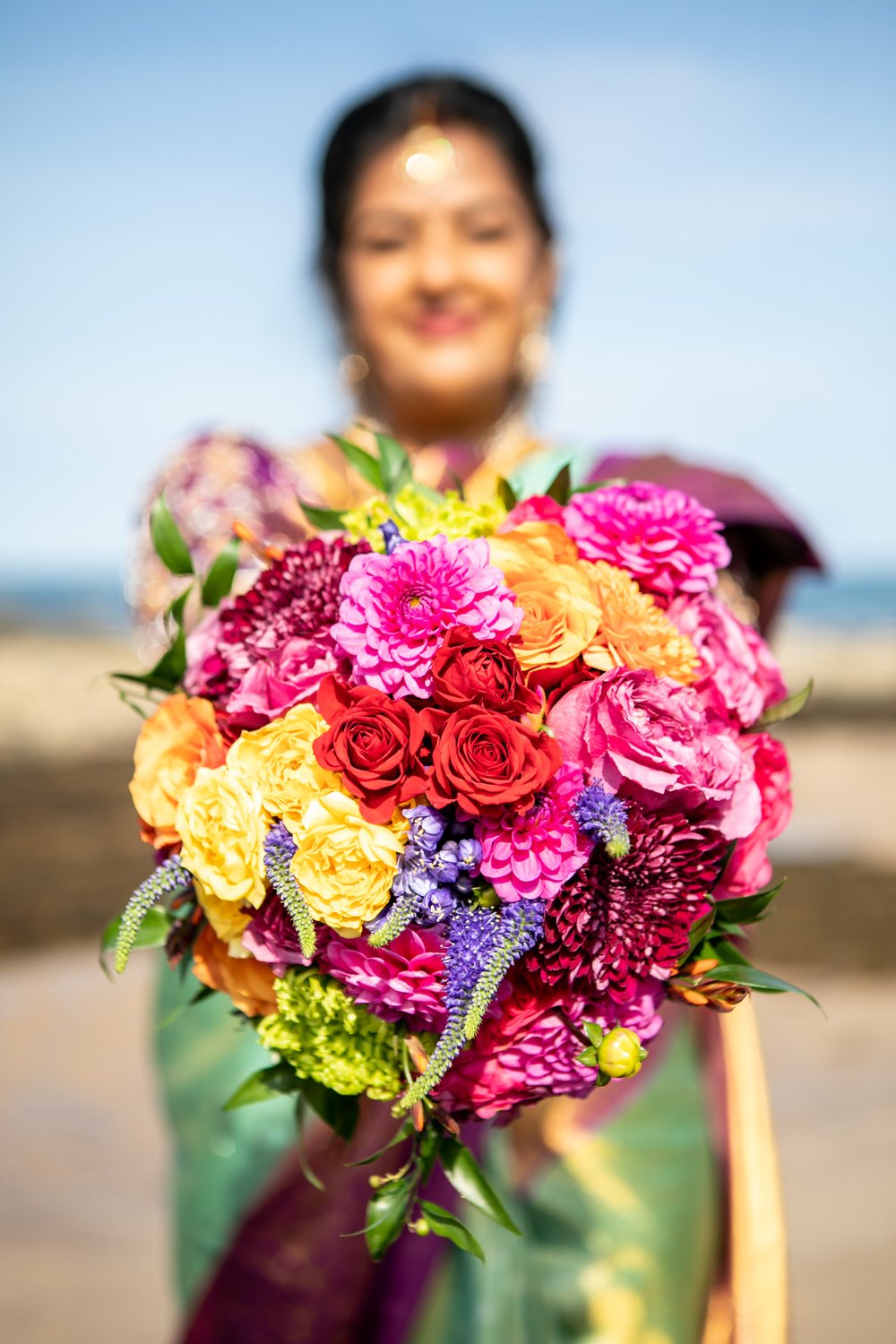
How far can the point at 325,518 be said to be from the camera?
123cm

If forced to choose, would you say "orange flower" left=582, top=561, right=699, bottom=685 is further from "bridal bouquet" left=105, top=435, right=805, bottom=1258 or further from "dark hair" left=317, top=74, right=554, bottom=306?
"dark hair" left=317, top=74, right=554, bottom=306

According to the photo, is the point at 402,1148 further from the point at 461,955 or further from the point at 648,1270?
the point at 461,955

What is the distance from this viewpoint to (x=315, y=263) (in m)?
2.42

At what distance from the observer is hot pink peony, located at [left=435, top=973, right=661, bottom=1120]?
989 mm

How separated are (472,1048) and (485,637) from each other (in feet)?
1.16

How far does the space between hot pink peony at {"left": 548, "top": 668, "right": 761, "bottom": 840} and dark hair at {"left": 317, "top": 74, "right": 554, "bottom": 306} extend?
1.52 metres

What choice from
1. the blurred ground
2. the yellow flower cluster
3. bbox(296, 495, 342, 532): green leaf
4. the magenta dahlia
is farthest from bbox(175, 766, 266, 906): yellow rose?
the blurred ground

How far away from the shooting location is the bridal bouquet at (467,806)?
0.93 meters

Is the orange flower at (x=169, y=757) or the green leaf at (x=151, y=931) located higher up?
the orange flower at (x=169, y=757)

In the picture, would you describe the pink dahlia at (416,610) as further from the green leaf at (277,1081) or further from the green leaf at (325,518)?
the green leaf at (277,1081)

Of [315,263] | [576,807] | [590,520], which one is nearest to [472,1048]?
[576,807]

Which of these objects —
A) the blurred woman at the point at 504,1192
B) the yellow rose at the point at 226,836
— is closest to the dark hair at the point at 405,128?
the blurred woman at the point at 504,1192

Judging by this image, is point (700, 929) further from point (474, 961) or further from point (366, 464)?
point (366, 464)

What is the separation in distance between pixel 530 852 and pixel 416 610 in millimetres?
217
